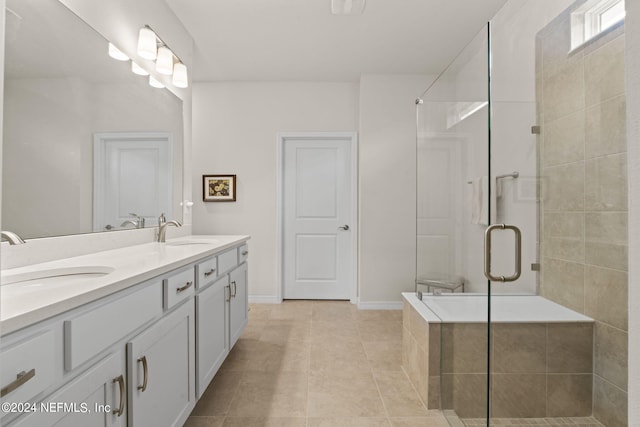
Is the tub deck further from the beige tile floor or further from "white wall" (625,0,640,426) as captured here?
"white wall" (625,0,640,426)

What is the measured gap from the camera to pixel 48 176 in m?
1.41

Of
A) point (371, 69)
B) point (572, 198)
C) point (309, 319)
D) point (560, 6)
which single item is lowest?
point (309, 319)

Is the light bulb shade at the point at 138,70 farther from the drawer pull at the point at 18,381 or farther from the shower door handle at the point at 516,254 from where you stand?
the shower door handle at the point at 516,254

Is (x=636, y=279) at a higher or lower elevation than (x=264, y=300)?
higher

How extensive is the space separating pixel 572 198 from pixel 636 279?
2.96 feet

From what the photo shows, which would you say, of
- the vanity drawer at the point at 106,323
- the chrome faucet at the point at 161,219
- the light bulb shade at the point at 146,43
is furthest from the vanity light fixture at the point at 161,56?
the vanity drawer at the point at 106,323

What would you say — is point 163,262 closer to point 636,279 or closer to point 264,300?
point 636,279

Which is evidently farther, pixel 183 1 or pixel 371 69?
pixel 371 69

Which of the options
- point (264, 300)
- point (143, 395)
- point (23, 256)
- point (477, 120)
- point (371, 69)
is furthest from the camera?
point (264, 300)

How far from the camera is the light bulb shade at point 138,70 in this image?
2.10 metres

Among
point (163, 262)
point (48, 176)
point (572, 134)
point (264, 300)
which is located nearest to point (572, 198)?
point (572, 134)

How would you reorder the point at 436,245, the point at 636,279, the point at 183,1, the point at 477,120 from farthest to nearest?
the point at 183,1 < the point at 436,245 < the point at 477,120 < the point at 636,279

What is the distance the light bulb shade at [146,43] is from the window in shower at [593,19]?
2.34 meters

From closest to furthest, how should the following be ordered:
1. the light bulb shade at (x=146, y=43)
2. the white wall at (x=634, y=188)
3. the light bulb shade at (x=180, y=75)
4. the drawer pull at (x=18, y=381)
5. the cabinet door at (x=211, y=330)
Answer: the white wall at (x=634, y=188) < the drawer pull at (x=18, y=381) < the cabinet door at (x=211, y=330) < the light bulb shade at (x=146, y=43) < the light bulb shade at (x=180, y=75)
